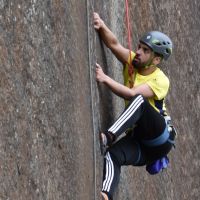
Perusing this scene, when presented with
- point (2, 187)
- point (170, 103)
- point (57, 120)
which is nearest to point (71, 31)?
point (57, 120)

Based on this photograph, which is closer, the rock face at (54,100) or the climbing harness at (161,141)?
the rock face at (54,100)

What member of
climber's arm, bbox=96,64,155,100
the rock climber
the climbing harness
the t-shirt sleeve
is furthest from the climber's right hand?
the climbing harness

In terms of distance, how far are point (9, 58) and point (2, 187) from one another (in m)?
0.75

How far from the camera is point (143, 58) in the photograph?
22.6 ft

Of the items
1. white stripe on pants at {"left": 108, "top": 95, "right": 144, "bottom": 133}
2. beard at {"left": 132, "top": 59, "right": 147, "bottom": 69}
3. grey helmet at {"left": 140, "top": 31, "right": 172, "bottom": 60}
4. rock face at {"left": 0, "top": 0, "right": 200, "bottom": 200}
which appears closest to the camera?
rock face at {"left": 0, "top": 0, "right": 200, "bottom": 200}

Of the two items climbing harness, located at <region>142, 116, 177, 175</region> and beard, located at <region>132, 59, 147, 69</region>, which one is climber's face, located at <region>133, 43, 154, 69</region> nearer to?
beard, located at <region>132, 59, 147, 69</region>

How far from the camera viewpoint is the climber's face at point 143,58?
6.86 metres

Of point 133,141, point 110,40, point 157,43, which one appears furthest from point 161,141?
point 110,40

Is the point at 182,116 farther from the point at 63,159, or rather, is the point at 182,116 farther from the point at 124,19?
the point at 63,159

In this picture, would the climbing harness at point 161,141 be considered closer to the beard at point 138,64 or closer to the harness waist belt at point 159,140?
the harness waist belt at point 159,140

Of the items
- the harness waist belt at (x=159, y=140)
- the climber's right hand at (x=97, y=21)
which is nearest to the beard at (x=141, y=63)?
the climber's right hand at (x=97, y=21)

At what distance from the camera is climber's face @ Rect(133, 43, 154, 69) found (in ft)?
22.5

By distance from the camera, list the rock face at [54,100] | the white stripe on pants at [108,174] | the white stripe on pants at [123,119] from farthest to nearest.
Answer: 1. the white stripe on pants at [108,174]
2. the white stripe on pants at [123,119]
3. the rock face at [54,100]

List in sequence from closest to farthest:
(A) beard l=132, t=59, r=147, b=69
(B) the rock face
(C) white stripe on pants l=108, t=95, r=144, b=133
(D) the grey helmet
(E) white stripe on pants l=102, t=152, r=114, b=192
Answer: (B) the rock face → (C) white stripe on pants l=108, t=95, r=144, b=133 → (E) white stripe on pants l=102, t=152, r=114, b=192 → (A) beard l=132, t=59, r=147, b=69 → (D) the grey helmet
